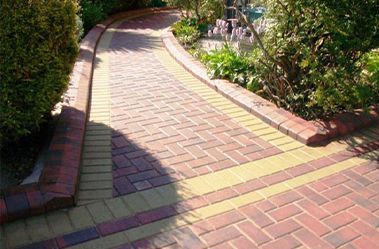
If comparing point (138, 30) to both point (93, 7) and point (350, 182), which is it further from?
point (350, 182)

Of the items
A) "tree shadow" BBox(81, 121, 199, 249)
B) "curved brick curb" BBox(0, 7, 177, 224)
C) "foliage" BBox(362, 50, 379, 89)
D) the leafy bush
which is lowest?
"tree shadow" BBox(81, 121, 199, 249)

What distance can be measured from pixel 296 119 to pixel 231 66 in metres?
1.82

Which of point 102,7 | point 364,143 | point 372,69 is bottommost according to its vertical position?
point 364,143

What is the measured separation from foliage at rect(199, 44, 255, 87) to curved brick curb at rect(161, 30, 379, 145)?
20cm

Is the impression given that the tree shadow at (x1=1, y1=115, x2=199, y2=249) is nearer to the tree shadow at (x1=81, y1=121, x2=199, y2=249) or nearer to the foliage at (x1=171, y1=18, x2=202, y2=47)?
the tree shadow at (x1=81, y1=121, x2=199, y2=249)

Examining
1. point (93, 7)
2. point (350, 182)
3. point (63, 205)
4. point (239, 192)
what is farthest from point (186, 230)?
point (93, 7)

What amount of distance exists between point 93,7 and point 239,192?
9.96 m

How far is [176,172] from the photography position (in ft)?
12.4

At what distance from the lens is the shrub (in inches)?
129

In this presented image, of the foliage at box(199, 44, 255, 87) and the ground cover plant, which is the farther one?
the foliage at box(199, 44, 255, 87)

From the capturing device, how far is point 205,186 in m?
3.58

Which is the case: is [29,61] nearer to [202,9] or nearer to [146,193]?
[146,193]

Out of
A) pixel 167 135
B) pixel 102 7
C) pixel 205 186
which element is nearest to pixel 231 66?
pixel 167 135

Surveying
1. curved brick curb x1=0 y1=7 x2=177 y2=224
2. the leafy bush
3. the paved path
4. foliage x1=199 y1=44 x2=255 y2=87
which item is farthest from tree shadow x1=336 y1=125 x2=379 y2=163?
the leafy bush
